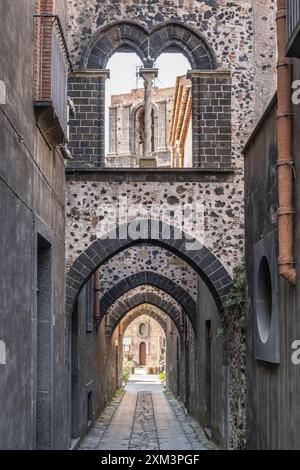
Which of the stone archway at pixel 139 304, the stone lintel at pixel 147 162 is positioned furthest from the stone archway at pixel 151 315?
the stone lintel at pixel 147 162

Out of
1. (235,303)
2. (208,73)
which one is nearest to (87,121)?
(208,73)

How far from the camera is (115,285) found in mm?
20781

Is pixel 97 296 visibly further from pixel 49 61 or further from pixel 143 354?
pixel 143 354

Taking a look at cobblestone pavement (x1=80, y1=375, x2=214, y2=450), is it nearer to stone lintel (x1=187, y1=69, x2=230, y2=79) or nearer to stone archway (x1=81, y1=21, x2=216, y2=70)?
stone lintel (x1=187, y1=69, x2=230, y2=79)

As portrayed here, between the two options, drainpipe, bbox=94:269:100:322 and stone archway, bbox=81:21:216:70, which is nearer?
stone archway, bbox=81:21:216:70

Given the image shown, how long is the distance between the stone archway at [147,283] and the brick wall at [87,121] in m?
7.22

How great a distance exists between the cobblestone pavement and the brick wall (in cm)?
519

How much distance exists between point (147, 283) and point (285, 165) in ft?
45.2

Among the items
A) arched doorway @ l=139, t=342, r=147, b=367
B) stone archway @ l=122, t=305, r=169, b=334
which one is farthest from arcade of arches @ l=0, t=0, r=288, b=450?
arched doorway @ l=139, t=342, r=147, b=367

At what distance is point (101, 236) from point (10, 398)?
6.47m

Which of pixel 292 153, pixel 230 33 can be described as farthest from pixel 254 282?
pixel 230 33

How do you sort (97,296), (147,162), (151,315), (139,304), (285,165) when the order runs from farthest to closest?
(151,315) < (139,304) < (97,296) < (147,162) < (285,165)

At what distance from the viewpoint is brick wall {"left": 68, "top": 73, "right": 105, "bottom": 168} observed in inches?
550

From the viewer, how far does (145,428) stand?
63.2ft
